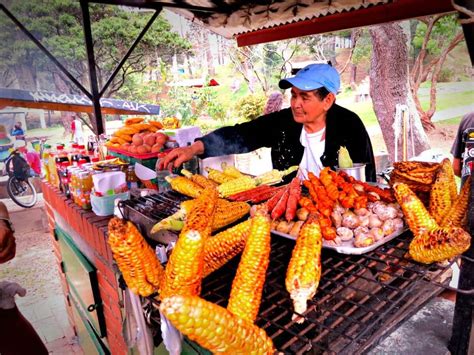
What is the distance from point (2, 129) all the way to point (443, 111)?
58.7ft

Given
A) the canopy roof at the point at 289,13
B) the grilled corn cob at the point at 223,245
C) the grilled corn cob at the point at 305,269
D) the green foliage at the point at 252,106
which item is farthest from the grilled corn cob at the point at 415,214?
the green foliage at the point at 252,106

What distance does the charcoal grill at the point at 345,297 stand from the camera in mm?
1260

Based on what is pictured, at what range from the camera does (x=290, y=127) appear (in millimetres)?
4109

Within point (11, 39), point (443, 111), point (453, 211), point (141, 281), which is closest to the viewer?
point (141, 281)

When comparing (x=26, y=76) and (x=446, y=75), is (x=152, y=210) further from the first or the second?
(x=26, y=76)

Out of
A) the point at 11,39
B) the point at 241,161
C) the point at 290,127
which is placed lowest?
the point at 241,161

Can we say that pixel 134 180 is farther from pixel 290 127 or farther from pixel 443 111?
pixel 443 111

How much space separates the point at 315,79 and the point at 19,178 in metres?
11.2

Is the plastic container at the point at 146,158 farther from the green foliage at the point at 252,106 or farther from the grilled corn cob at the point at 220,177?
the green foliage at the point at 252,106

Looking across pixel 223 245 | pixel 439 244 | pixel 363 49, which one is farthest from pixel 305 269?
pixel 363 49

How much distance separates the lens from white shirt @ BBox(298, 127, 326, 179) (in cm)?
379

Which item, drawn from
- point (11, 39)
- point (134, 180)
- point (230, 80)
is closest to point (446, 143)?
point (230, 80)

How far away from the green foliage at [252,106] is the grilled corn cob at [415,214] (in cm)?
1295

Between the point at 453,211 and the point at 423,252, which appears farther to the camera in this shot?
the point at 453,211
